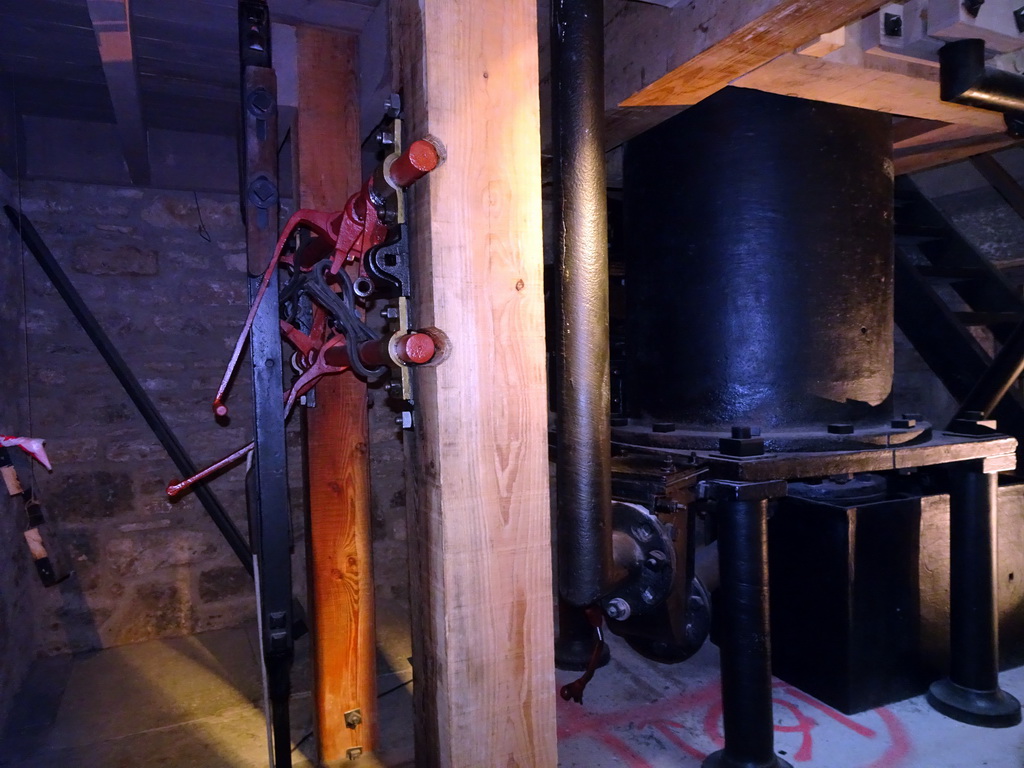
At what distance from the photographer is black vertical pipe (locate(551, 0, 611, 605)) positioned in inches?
61.1

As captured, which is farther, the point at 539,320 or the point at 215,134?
the point at 215,134

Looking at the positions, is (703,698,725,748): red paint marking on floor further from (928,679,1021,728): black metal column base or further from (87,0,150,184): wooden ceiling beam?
(87,0,150,184): wooden ceiling beam

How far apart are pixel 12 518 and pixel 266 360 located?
2.24 m

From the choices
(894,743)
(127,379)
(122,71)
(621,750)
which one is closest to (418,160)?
(122,71)

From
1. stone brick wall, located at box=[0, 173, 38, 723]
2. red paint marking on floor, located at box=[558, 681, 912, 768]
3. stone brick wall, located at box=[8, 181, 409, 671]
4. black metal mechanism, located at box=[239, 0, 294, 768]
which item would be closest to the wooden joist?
black metal mechanism, located at box=[239, 0, 294, 768]

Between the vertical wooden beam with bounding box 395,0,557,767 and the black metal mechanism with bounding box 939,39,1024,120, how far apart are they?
1.60 m

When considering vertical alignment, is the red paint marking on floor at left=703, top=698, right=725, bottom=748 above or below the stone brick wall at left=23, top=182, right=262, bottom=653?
below

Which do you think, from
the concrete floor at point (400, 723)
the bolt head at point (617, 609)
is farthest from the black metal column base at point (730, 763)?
the bolt head at point (617, 609)

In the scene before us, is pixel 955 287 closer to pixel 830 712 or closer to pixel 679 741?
pixel 830 712

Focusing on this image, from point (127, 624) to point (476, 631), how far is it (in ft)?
10.9

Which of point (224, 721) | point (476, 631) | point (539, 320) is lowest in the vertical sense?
point (224, 721)

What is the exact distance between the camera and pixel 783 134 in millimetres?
2205

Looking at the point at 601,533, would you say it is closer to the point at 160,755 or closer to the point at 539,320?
the point at 539,320

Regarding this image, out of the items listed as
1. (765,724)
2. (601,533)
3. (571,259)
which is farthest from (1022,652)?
(571,259)
